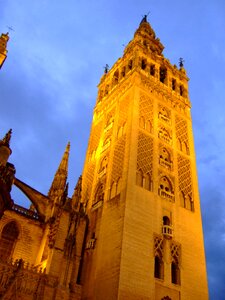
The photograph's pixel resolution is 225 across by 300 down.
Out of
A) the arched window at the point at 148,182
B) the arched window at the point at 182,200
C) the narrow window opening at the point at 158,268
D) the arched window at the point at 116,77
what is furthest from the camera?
the arched window at the point at 116,77

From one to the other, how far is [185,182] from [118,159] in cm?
503

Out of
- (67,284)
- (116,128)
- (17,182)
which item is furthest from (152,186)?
(17,182)

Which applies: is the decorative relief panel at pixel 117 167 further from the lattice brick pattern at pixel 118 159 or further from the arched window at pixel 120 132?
the arched window at pixel 120 132

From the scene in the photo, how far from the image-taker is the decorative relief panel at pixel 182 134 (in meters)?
25.5

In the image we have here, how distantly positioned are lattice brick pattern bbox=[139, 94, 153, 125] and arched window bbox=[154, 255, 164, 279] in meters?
10.3

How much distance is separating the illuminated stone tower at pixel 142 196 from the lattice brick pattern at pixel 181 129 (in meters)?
0.11

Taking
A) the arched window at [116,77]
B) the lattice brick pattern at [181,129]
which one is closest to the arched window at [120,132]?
the lattice brick pattern at [181,129]

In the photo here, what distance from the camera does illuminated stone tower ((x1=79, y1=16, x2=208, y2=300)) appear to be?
57.4ft

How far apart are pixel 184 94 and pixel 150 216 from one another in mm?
15160

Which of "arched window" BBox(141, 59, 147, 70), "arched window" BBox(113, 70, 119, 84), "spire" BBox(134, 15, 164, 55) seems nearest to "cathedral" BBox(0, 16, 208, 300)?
"arched window" BBox(141, 59, 147, 70)

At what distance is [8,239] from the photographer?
20656 mm

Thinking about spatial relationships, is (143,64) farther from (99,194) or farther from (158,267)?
(158,267)

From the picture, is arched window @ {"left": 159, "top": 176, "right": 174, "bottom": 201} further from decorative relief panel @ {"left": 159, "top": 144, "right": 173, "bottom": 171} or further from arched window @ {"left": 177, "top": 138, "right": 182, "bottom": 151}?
arched window @ {"left": 177, "top": 138, "right": 182, "bottom": 151}

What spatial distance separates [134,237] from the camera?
18047 millimetres
